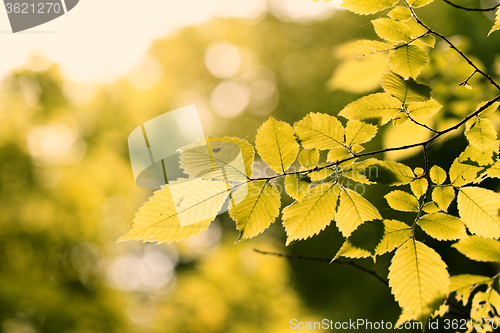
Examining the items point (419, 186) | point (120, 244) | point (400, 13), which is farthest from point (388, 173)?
point (120, 244)

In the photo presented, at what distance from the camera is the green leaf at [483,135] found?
1.56 ft

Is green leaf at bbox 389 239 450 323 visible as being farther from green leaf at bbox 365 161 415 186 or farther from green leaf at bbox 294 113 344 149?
green leaf at bbox 294 113 344 149

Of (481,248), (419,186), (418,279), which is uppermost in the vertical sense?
(419,186)

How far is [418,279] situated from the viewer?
48 centimetres

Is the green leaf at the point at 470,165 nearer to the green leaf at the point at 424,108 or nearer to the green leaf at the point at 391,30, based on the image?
the green leaf at the point at 424,108

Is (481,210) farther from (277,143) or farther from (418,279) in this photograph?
(277,143)

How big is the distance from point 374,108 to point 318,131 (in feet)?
0.39

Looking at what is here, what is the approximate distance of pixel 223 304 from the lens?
372cm

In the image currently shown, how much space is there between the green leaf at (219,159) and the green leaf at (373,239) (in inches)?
9.0

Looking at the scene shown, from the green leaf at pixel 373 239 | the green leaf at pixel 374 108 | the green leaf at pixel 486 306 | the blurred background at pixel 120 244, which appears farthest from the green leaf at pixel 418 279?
the blurred background at pixel 120 244

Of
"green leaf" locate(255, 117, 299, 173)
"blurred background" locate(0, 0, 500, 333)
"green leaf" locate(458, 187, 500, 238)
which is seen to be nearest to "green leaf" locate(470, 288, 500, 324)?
"green leaf" locate(458, 187, 500, 238)

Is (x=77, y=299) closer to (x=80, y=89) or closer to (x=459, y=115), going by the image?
(x=80, y=89)

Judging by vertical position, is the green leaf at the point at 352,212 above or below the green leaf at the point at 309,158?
below

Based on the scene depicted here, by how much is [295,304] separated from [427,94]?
4.29 metres
